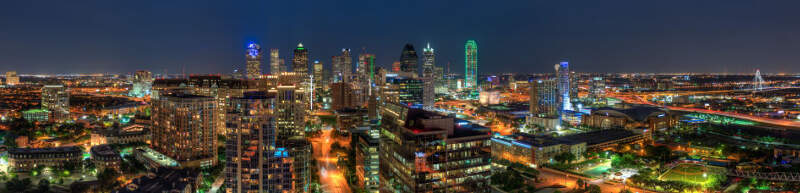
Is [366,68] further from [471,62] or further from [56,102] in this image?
[56,102]

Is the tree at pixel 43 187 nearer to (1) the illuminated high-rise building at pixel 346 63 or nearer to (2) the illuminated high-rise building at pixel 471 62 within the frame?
(1) the illuminated high-rise building at pixel 346 63

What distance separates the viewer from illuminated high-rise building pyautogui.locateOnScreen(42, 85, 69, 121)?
71438mm

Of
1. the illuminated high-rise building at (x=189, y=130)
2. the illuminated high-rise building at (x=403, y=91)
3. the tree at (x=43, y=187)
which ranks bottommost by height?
the tree at (x=43, y=187)

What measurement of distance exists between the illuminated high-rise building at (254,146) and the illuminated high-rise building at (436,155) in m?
8.08

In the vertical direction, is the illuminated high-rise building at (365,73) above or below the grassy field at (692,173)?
above

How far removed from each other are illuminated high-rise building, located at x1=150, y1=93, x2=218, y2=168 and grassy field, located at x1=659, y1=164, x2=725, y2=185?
4469 centimetres

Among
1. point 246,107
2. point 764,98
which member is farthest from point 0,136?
point 764,98

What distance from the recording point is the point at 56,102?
72.2m

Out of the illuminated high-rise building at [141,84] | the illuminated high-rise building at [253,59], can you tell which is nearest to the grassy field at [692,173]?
the illuminated high-rise building at [253,59]

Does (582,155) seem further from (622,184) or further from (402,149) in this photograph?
(402,149)

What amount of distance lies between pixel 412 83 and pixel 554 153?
32.2m

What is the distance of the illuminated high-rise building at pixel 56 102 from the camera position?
71.4 meters

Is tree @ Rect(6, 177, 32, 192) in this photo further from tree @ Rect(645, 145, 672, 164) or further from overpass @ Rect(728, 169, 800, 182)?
overpass @ Rect(728, 169, 800, 182)

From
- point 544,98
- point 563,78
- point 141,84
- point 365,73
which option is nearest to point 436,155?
point 544,98
